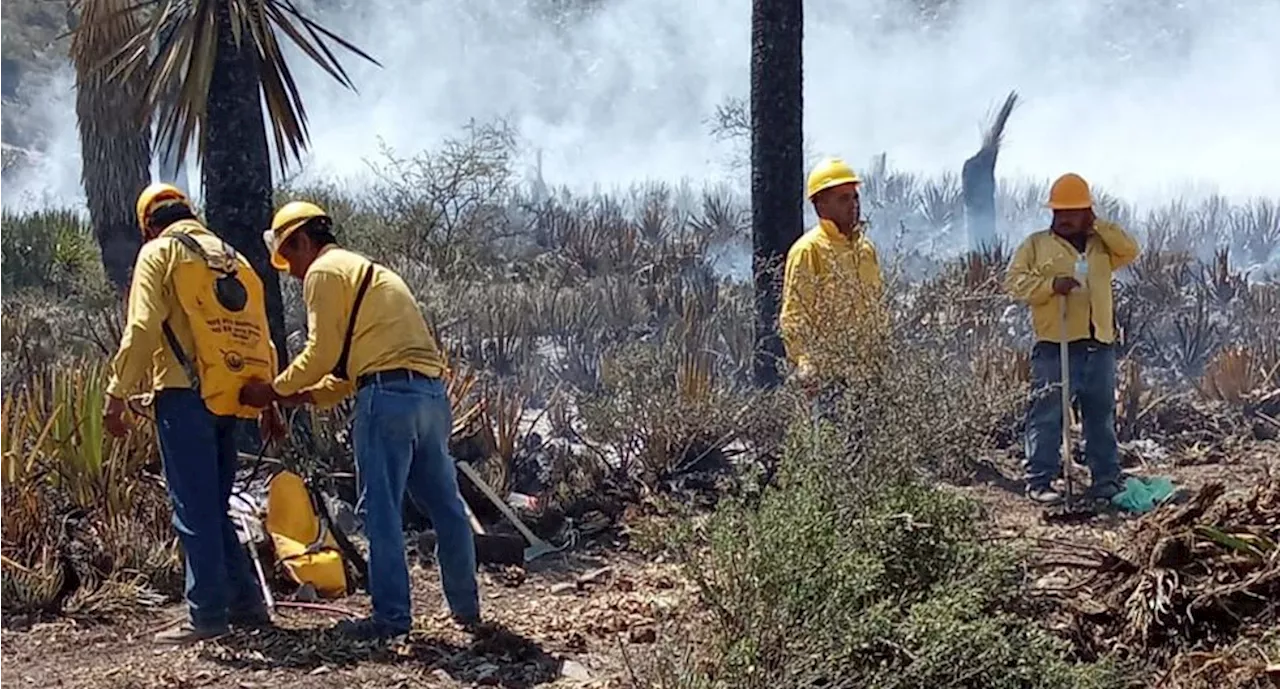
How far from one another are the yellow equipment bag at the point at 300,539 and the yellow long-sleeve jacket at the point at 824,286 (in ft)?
6.73

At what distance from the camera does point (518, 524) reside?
7141mm

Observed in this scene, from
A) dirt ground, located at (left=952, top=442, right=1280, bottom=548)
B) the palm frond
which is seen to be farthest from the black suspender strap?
the palm frond

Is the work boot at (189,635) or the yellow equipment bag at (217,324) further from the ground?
the yellow equipment bag at (217,324)

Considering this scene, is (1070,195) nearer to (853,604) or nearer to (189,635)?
(853,604)

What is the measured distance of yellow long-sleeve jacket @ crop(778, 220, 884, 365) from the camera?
5711 millimetres

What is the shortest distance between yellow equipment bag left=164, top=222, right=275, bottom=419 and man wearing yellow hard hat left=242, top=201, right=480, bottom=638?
8 cm

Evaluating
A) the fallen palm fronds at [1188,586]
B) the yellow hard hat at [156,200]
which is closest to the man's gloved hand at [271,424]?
the yellow hard hat at [156,200]

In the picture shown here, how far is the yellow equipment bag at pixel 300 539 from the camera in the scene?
5973 mm

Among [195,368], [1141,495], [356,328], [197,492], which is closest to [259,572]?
[197,492]

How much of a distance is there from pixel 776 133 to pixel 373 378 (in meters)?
4.58

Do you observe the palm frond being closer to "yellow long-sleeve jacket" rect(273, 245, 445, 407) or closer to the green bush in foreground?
"yellow long-sleeve jacket" rect(273, 245, 445, 407)

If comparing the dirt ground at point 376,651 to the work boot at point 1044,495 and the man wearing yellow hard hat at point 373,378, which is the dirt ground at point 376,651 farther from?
the work boot at point 1044,495

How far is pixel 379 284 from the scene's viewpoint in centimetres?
532

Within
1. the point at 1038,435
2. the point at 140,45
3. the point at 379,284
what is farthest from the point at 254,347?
the point at 1038,435
